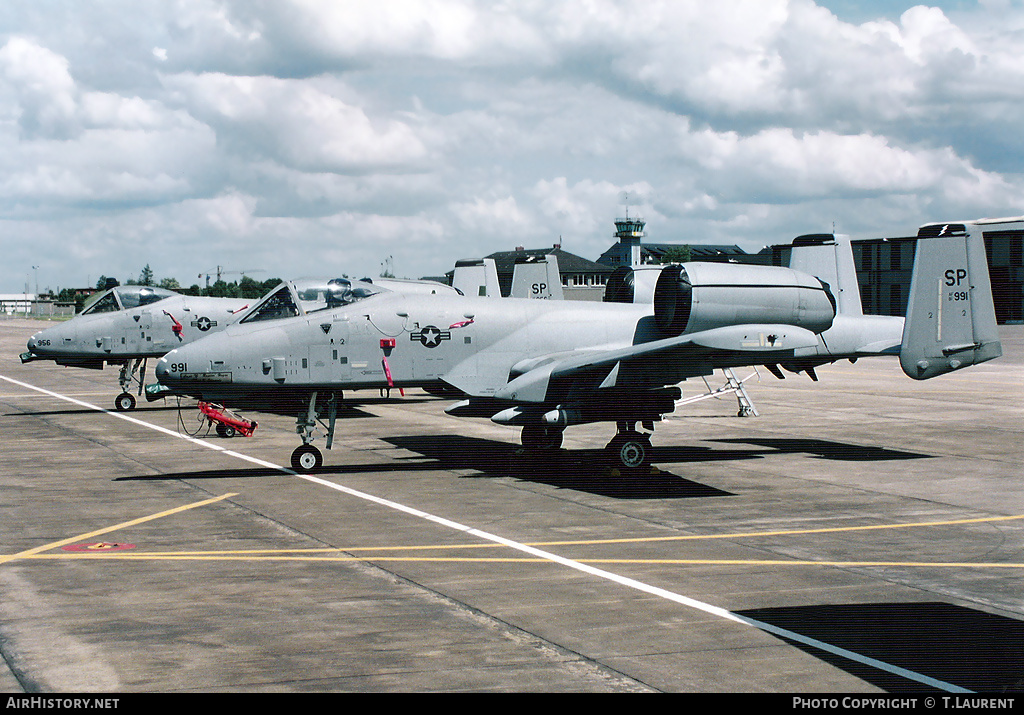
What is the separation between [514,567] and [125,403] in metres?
24.6

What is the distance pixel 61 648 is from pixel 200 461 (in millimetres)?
12643

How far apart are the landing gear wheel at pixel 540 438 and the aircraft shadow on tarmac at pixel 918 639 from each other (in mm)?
10821

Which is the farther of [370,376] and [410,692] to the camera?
[370,376]

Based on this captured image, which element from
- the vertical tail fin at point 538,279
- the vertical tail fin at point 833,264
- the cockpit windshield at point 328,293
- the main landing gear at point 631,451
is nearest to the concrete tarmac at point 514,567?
the main landing gear at point 631,451

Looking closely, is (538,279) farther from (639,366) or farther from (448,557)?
(448,557)

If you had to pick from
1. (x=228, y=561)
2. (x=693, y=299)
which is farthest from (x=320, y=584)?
(x=693, y=299)

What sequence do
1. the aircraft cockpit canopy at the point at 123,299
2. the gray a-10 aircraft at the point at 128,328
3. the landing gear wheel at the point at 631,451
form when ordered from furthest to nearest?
the aircraft cockpit canopy at the point at 123,299 < the gray a-10 aircraft at the point at 128,328 < the landing gear wheel at the point at 631,451

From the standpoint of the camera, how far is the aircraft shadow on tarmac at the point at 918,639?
7734mm

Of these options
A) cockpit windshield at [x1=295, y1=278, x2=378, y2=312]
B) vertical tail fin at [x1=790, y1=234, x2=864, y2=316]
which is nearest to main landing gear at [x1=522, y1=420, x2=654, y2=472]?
cockpit windshield at [x1=295, y1=278, x2=378, y2=312]

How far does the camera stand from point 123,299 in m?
32.2

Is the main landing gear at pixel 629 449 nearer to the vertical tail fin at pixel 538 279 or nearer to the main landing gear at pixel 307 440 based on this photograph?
the main landing gear at pixel 307 440

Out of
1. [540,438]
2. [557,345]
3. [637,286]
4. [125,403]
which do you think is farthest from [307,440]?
[125,403]
